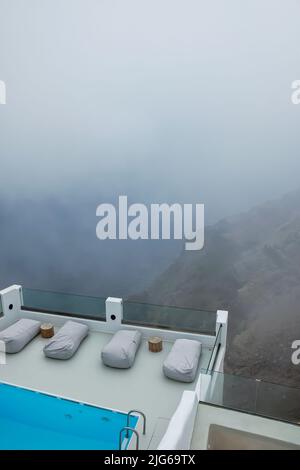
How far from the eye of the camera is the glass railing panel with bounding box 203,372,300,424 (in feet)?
10.3

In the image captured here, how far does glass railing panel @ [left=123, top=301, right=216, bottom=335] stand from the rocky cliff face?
1028 cm

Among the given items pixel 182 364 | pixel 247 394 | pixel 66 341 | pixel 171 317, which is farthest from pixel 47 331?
pixel 247 394

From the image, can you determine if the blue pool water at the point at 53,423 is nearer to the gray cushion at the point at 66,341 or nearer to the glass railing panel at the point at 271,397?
the gray cushion at the point at 66,341

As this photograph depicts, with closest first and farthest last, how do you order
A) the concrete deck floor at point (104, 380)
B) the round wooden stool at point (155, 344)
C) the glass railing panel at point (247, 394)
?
1. the glass railing panel at point (247, 394)
2. the concrete deck floor at point (104, 380)
3. the round wooden stool at point (155, 344)

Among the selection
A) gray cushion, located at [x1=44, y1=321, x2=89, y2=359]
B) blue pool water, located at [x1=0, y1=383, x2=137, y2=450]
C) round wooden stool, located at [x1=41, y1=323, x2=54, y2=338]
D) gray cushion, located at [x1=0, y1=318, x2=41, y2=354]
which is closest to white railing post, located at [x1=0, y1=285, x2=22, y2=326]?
gray cushion, located at [x1=0, y1=318, x2=41, y2=354]

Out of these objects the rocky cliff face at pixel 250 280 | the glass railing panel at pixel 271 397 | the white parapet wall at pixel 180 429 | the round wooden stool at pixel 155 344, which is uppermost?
the white parapet wall at pixel 180 429

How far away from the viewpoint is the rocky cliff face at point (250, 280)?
1460 cm

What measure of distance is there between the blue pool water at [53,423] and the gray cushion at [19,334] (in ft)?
2.82

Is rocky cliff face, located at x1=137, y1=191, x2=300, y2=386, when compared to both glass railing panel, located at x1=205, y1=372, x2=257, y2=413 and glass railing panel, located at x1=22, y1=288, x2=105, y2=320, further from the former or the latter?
glass railing panel, located at x1=205, y1=372, x2=257, y2=413

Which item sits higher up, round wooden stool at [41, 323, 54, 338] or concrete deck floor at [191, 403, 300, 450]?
concrete deck floor at [191, 403, 300, 450]

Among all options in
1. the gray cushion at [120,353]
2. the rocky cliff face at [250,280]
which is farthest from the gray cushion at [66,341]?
the rocky cliff face at [250,280]
